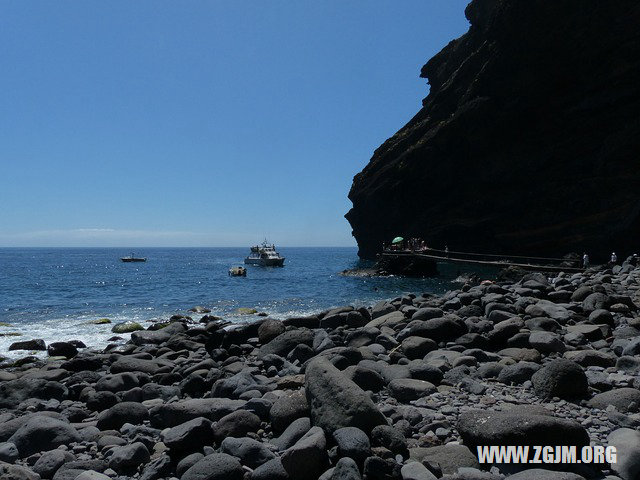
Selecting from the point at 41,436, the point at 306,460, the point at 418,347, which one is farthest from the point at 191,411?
the point at 418,347

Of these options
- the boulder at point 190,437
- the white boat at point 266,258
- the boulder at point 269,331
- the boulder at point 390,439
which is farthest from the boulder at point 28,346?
the white boat at point 266,258

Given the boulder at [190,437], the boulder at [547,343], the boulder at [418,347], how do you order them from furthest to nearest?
the boulder at [418,347] < the boulder at [547,343] < the boulder at [190,437]

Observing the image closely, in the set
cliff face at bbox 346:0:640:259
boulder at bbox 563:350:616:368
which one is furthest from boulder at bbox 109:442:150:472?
cliff face at bbox 346:0:640:259

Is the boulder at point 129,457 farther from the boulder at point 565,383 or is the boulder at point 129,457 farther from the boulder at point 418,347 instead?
the boulder at point 418,347

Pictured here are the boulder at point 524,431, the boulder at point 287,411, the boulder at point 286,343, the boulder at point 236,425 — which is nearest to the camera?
the boulder at point 524,431

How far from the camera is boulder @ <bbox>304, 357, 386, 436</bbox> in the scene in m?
5.24

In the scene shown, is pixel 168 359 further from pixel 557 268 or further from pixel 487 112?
pixel 487 112

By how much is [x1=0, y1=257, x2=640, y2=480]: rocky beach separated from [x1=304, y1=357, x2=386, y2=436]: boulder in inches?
0.7

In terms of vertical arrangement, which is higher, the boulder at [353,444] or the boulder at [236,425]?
the boulder at [353,444]

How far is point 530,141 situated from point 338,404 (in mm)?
61807

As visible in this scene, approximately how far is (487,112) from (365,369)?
61434mm

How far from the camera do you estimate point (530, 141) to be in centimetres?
5903

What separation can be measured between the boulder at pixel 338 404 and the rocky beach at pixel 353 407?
2 centimetres

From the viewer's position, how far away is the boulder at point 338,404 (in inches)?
206
